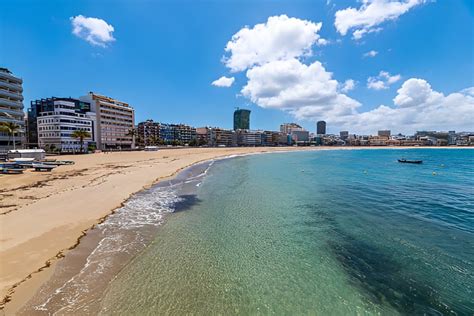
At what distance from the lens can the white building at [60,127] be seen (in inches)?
2894

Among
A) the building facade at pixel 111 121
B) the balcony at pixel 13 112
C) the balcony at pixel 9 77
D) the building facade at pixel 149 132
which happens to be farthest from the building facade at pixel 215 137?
the balcony at pixel 9 77

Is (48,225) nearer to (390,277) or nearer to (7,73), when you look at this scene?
(390,277)

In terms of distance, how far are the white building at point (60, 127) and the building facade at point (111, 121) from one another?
10.9 meters

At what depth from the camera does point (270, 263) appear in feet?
26.9

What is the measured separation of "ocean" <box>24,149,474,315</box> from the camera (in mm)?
6020

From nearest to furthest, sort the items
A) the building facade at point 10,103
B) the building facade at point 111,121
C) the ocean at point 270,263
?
the ocean at point 270,263 < the building facade at point 10,103 < the building facade at point 111,121

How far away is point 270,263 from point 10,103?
75782mm

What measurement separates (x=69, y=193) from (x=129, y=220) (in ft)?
26.1

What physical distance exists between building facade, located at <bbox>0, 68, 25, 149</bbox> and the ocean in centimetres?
6291

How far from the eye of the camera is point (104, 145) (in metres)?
93.4

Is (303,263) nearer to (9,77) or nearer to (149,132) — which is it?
(9,77)

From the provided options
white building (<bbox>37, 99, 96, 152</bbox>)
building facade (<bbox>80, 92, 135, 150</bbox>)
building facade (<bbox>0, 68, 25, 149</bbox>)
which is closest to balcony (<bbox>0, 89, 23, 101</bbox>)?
building facade (<bbox>0, 68, 25, 149</bbox>)

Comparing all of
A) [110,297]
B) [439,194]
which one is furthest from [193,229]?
[439,194]

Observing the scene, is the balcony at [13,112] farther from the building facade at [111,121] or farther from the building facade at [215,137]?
the building facade at [215,137]
